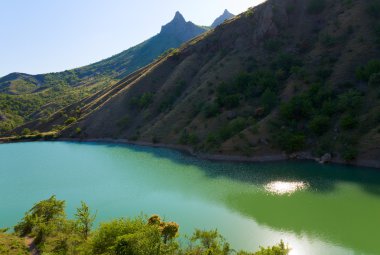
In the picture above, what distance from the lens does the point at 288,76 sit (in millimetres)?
84562

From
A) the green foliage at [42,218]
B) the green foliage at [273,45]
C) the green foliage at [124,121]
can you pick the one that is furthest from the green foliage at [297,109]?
the green foliage at [124,121]

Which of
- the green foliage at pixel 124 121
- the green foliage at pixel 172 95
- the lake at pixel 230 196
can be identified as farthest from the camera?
the green foliage at pixel 124 121

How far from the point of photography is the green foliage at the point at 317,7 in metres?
96.8

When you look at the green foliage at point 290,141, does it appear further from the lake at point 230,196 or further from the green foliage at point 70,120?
the green foliage at point 70,120

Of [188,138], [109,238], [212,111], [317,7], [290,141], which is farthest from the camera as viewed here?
[317,7]

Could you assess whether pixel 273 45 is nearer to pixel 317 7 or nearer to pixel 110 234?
pixel 317 7

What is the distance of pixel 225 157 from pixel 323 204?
2827 centimetres

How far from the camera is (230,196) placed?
49.1 meters

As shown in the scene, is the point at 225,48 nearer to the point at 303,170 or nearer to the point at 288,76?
the point at 288,76

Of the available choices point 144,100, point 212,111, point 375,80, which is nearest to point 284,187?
point 375,80

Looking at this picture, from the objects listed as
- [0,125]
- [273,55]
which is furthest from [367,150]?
[0,125]

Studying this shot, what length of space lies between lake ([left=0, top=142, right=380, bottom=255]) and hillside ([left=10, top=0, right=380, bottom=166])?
22.1 feet

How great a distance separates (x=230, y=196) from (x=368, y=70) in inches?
1658

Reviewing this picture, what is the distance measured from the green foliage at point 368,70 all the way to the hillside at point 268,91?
19 cm
